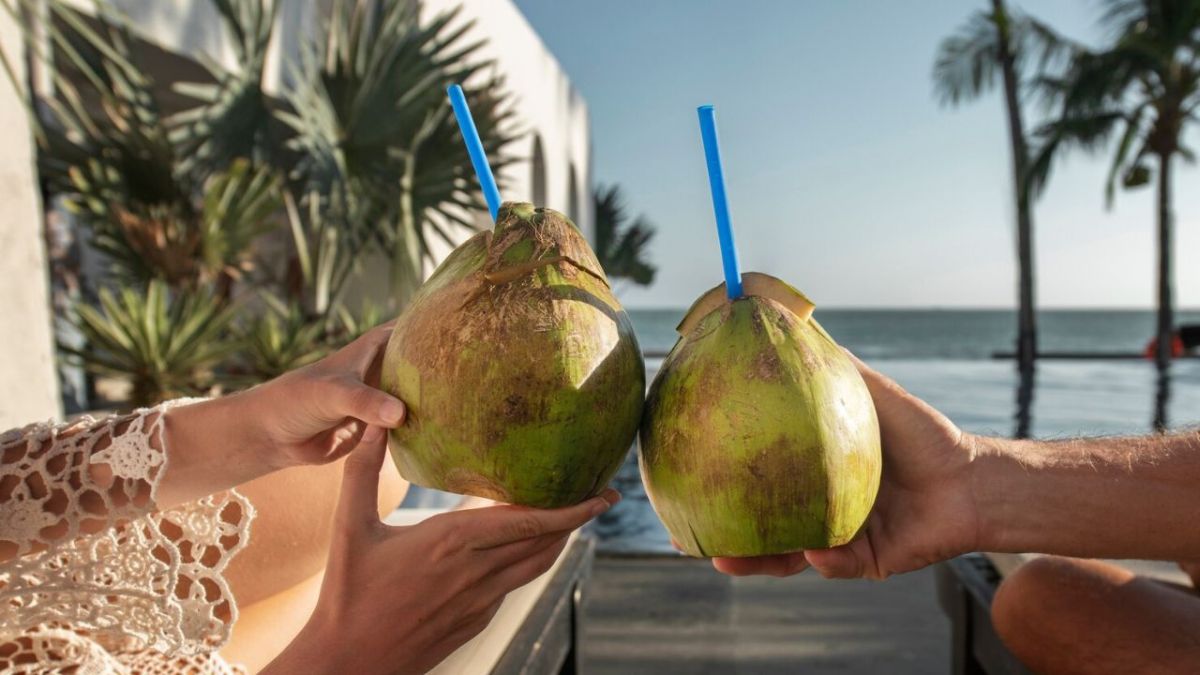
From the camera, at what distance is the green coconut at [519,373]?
2.75 feet

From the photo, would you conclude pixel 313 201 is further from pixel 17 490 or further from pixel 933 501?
pixel 933 501

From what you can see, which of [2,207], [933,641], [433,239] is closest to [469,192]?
[433,239]

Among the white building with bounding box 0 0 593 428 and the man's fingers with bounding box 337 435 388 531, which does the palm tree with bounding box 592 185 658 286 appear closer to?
the white building with bounding box 0 0 593 428

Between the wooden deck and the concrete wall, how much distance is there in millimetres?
1817

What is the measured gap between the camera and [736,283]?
99 cm

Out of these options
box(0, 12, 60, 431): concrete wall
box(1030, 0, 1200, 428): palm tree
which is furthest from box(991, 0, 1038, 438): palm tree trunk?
box(0, 12, 60, 431): concrete wall

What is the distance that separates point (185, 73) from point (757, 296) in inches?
241

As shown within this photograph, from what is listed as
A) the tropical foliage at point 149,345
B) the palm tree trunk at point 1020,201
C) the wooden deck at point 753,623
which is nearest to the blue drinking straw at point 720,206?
the wooden deck at point 753,623

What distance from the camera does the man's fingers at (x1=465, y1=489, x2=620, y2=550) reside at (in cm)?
91

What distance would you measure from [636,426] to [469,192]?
567cm

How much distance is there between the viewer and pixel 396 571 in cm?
95

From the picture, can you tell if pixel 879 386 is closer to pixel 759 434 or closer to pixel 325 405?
pixel 759 434

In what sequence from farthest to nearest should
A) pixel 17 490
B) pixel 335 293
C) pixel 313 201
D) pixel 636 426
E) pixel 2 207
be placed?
pixel 335 293 → pixel 313 201 → pixel 2 207 → pixel 17 490 → pixel 636 426

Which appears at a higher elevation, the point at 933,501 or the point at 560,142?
the point at 560,142
